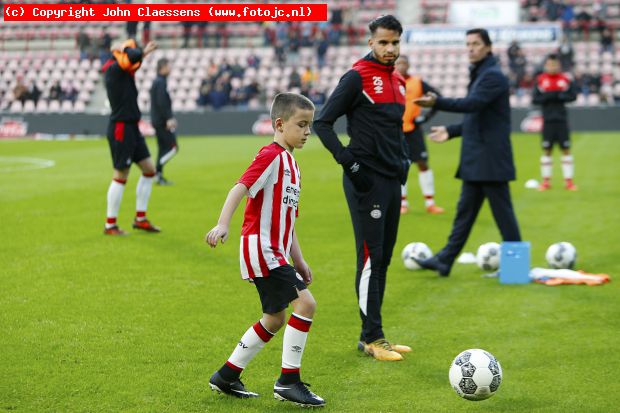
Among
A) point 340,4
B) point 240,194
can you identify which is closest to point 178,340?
point 240,194

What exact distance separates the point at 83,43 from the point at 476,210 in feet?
112

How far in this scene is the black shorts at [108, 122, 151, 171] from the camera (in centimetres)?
1170

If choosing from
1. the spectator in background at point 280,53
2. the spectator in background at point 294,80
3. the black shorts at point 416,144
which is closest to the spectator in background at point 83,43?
the spectator in background at point 280,53

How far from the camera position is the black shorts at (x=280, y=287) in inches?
213

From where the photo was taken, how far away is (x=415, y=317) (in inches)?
305

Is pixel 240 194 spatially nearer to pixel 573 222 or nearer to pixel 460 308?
pixel 460 308

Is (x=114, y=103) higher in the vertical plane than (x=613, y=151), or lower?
higher

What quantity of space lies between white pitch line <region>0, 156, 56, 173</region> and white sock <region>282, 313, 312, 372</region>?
54.7 feet

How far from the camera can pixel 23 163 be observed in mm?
22609

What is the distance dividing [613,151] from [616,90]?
11090 mm

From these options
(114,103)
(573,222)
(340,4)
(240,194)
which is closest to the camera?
(240,194)

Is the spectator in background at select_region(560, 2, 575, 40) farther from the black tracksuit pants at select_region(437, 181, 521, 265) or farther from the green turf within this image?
the black tracksuit pants at select_region(437, 181, 521, 265)

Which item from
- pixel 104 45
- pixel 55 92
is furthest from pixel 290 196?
pixel 104 45

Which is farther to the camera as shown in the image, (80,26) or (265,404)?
Result: (80,26)
